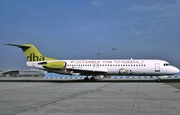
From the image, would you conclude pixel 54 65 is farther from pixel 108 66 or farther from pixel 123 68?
pixel 123 68

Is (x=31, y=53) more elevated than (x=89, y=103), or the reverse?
(x=31, y=53)

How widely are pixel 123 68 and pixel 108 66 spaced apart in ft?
7.56

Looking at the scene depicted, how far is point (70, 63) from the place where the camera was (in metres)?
37.1

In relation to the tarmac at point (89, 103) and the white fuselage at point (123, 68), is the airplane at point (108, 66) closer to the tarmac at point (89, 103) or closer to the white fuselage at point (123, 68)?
the white fuselage at point (123, 68)

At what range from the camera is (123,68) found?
1356 inches

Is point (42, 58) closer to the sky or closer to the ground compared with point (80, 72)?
closer to the sky

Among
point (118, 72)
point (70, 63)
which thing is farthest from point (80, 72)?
point (118, 72)

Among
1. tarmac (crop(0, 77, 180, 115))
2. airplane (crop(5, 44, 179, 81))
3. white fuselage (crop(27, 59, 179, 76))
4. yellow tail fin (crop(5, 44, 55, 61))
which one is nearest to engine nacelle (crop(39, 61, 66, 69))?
airplane (crop(5, 44, 179, 81))

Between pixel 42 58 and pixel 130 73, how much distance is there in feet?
48.7

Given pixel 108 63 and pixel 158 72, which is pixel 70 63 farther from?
pixel 158 72

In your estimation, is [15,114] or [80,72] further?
[80,72]

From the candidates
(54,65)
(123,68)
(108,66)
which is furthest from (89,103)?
(54,65)

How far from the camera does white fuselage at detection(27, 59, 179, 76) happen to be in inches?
1329

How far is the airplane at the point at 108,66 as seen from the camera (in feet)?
111
